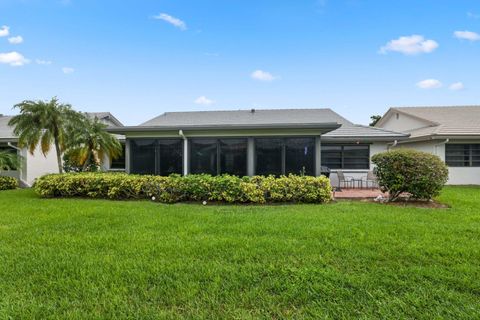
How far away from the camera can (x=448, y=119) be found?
17953 mm

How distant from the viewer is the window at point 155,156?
12703mm

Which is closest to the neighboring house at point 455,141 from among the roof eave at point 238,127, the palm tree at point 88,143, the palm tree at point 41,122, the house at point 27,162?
the roof eave at point 238,127

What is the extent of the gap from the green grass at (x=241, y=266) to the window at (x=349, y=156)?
8.06 metres

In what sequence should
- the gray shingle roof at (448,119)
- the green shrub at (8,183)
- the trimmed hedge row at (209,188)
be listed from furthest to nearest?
the gray shingle roof at (448,119)
the green shrub at (8,183)
the trimmed hedge row at (209,188)

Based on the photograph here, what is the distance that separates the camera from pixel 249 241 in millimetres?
5340

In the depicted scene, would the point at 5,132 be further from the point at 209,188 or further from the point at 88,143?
the point at 209,188

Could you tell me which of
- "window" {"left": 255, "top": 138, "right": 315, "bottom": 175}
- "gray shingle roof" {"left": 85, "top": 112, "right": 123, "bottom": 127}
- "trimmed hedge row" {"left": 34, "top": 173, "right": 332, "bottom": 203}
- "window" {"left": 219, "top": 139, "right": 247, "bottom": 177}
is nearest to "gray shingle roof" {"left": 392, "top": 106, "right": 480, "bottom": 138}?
"window" {"left": 255, "top": 138, "right": 315, "bottom": 175}

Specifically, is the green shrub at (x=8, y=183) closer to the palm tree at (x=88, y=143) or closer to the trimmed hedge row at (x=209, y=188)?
the palm tree at (x=88, y=143)

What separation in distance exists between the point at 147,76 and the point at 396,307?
18312 mm

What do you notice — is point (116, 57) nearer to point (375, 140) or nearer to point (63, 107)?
point (63, 107)

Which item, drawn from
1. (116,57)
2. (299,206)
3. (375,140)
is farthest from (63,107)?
(375,140)

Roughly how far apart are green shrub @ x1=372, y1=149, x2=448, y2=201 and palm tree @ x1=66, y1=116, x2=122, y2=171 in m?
13.0

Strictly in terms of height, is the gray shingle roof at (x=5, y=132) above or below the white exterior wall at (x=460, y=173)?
above

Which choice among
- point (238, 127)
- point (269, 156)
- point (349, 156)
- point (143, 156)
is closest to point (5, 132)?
point (143, 156)
